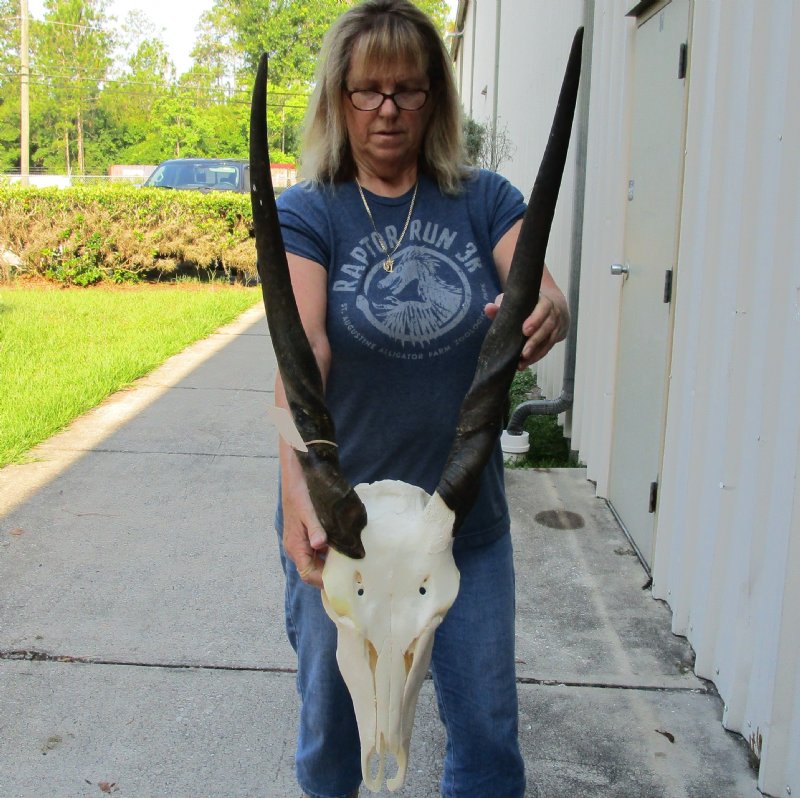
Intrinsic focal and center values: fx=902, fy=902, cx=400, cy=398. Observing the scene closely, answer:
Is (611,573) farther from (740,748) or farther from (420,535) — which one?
(420,535)

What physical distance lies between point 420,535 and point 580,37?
1037 mm

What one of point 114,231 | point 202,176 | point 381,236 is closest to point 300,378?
point 381,236

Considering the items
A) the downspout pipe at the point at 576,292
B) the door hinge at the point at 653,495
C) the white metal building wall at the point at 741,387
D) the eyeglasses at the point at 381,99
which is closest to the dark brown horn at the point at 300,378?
the eyeglasses at the point at 381,99

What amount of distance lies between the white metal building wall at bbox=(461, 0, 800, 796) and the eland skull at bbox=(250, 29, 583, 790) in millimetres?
1286

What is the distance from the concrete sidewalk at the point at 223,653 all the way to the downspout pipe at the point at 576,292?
54cm

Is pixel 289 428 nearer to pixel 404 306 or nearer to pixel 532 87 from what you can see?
pixel 404 306

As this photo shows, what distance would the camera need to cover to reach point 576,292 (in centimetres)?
680

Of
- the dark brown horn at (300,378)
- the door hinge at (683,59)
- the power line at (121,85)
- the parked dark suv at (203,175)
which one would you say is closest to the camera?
the dark brown horn at (300,378)

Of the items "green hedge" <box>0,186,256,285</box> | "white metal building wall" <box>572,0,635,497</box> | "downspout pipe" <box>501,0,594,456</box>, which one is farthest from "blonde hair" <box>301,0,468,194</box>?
"green hedge" <box>0,186,256,285</box>

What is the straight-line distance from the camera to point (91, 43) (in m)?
57.2

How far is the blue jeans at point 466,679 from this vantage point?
7.22 ft

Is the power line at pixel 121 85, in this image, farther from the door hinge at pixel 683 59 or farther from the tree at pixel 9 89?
the door hinge at pixel 683 59

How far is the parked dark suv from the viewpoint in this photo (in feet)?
59.4

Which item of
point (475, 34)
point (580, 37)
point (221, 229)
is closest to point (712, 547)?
point (580, 37)
